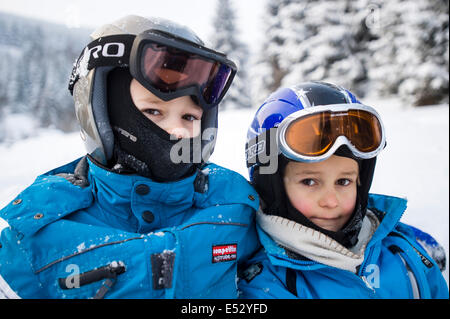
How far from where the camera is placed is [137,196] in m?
1.63

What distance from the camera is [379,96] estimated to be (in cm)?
1441

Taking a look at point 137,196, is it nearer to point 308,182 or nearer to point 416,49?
point 308,182

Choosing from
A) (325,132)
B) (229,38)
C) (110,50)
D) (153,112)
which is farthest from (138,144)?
(229,38)

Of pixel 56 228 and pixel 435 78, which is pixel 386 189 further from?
pixel 435 78

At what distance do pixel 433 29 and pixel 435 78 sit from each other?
5.97ft

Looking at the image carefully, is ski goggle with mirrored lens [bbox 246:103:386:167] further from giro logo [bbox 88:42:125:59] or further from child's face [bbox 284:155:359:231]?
giro logo [bbox 88:42:125:59]

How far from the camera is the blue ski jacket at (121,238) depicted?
129 centimetres

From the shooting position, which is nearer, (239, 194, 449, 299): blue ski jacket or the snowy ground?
(239, 194, 449, 299): blue ski jacket

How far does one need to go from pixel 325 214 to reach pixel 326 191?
0.53 ft

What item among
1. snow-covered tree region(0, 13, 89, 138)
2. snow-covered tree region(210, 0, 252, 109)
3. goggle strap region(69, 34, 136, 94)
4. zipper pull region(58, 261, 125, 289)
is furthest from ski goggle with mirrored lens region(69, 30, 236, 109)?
snow-covered tree region(0, 13, 89, 138)

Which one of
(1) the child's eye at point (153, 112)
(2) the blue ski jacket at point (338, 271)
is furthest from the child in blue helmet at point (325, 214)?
(1) the child's eye at point (153, 112)

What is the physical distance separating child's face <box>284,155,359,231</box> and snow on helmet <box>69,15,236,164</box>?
1013mm

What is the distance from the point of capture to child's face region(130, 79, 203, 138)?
1.74m

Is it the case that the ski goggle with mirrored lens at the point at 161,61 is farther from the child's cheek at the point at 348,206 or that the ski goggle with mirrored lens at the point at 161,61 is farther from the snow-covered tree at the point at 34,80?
the snow-covered tree at the point at 34,80
